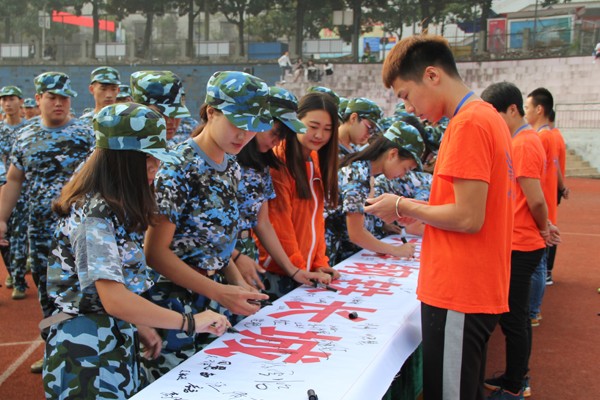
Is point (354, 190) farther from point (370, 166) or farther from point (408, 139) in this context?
point (408, 139)

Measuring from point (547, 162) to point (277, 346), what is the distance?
3360 mm

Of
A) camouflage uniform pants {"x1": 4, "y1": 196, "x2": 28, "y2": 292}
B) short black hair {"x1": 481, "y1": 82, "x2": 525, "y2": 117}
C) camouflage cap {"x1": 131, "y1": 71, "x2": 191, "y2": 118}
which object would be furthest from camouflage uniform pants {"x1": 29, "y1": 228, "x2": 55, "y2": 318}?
Answer: short black hair {"x1": 481, "y1": 82, "x2": 525, "y2": 117}

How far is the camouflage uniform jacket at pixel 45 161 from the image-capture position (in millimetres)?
3828

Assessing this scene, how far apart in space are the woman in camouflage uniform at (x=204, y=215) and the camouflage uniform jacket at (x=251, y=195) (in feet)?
1.46

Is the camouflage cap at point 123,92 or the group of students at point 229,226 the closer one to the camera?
the group of students at point 229,226

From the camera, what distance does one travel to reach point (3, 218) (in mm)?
3816

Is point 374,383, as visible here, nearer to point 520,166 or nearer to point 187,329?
point 187,329

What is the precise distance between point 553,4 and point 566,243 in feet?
80.9

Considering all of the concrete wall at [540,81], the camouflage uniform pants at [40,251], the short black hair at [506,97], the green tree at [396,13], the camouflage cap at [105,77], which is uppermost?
the green tree at [396,13]

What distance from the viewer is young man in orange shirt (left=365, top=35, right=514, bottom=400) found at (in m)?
1.98

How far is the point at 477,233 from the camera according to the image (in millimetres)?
2031

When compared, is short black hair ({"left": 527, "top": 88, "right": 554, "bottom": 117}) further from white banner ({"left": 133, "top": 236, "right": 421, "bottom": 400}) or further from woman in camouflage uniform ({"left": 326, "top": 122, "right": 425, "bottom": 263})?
white banner ({"left": 133, "top": 236, "right": 421, "bottom": 400})

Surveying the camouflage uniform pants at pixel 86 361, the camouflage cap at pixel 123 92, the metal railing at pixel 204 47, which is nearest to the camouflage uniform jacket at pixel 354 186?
the camouflage uniform pants at pixel 86 361

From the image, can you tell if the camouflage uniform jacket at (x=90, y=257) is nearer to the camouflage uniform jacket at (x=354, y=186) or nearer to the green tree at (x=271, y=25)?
the camouflage uniform jacket at (x=354, y=186)
